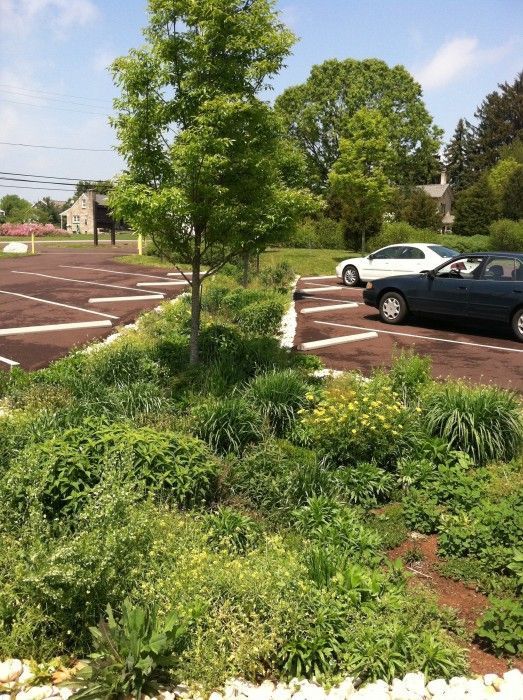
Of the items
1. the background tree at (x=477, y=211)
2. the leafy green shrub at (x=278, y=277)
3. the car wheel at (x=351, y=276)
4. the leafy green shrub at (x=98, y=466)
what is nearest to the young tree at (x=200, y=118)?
the leafy green shrub at (x=98, y=466)

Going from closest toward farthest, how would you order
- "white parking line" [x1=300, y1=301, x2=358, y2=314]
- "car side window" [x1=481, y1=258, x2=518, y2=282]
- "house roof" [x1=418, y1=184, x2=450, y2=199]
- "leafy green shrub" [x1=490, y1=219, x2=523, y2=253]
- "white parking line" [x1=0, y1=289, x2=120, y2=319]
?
"car side window" [x1=481, y1=258, x2=518, y2=282], "white parking line" [x1=0, y1=289, x2=120, y2=319], "white parking line" [x1=300, y1=301, x2=358, y2=314], "leafy green shrub" [x1=490, y1=219, x2=523, y2=253], "house roof" [x1=418, y1=184, x2=450, y2=199]

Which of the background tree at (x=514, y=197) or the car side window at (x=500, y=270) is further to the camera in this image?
the background tree at (x=514, y=197)

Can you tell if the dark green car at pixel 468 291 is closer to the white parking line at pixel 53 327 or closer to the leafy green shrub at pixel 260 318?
the leafy green shrub at pixel 260 318

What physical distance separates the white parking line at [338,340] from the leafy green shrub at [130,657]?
767 centimetres

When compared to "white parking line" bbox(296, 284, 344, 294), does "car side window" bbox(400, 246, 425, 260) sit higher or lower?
higher

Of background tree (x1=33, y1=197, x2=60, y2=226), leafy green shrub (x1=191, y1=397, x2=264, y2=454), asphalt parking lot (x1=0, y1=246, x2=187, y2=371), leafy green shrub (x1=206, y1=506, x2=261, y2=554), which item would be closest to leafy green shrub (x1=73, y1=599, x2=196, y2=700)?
leafy green shrub (x1=206, y1=506, x2=261, y2=554)

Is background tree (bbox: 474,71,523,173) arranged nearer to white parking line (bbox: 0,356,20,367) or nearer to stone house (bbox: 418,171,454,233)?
stone house (bbox: 418,171,454,233)

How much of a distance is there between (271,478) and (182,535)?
1.23m

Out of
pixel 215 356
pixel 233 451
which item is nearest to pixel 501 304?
pixel 215 356

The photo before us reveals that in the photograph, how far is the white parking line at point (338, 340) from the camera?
10.8 metres

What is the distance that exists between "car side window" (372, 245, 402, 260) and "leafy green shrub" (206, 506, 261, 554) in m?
15.0

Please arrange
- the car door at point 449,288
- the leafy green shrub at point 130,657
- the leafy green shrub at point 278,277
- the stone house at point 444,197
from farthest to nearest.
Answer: the stone house at point 444,197, the leafy green shrub at point 278,277, the car door at point 449,288, the leafy green shrub at point 130,657

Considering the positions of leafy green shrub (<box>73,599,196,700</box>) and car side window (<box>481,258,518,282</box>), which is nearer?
leafy green shrub (<box>73,599,196,700</box>)

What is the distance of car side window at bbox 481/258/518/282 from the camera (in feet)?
38.1
